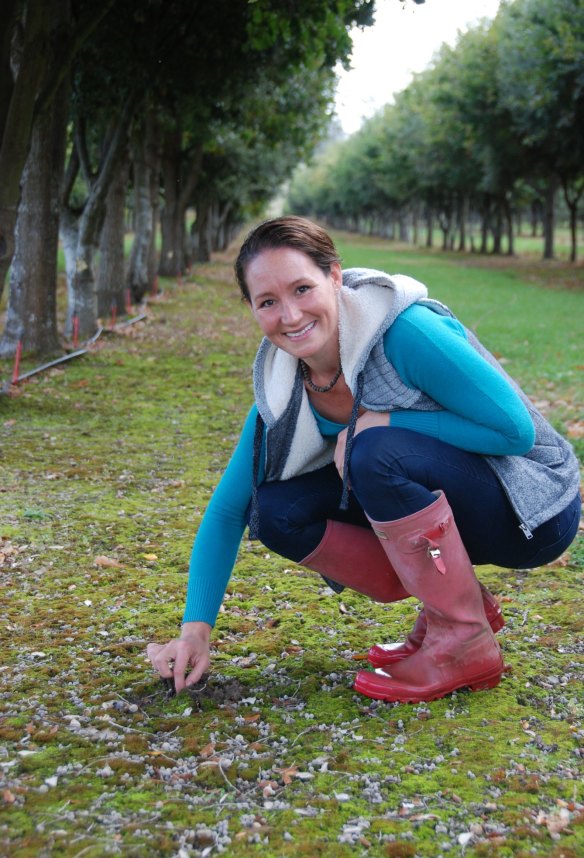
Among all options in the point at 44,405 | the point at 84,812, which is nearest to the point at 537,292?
the point at 44,405

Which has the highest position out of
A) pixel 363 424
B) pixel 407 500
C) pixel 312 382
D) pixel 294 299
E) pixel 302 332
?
pixel 294 299

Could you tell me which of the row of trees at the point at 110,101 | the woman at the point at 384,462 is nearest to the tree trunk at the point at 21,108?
the row of trees at the point at 110,101

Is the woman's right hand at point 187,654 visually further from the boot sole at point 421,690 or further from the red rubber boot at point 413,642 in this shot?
the red rubber boot at point 413,642

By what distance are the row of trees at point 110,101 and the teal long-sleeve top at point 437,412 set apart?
20.3ft

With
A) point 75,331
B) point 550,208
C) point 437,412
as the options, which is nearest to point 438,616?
point 437,412

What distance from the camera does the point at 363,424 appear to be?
3275 mm

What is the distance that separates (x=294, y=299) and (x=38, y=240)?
30.6 feet

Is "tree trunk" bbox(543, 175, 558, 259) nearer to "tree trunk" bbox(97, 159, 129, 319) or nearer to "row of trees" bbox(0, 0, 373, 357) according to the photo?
"row of trees" bbox(0, 0, 373, 357)

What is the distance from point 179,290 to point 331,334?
22654 mm

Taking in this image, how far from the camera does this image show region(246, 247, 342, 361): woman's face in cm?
313

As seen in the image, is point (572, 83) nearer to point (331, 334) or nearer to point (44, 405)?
point (44, 405)

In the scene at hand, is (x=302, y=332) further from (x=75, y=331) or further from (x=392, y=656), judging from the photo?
(x=75, y=331)

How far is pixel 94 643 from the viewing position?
3.93m

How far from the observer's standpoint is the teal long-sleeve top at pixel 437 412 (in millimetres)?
3104
